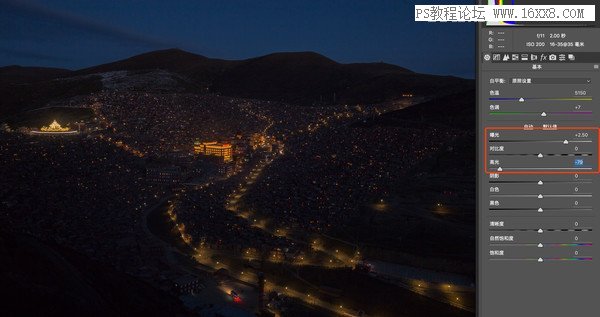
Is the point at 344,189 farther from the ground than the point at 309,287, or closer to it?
farther from the ground

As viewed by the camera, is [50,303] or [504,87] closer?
[504,87]

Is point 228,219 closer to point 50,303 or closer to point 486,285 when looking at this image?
point 50,303

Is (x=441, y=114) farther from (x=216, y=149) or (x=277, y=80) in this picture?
(x=277, y=80)

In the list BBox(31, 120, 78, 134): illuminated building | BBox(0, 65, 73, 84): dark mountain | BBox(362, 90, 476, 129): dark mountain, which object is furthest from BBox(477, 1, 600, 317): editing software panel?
BBox(0, 65, 73, 84): dark mountain

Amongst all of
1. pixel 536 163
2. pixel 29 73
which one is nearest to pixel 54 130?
pixel 536 163

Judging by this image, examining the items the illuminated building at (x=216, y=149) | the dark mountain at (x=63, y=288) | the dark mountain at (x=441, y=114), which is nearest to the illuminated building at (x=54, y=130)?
the illuminated building at (x=216, y=149)

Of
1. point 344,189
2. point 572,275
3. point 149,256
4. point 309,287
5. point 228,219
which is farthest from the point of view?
point 344,189

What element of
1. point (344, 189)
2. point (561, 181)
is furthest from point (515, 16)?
point (344, 189)
